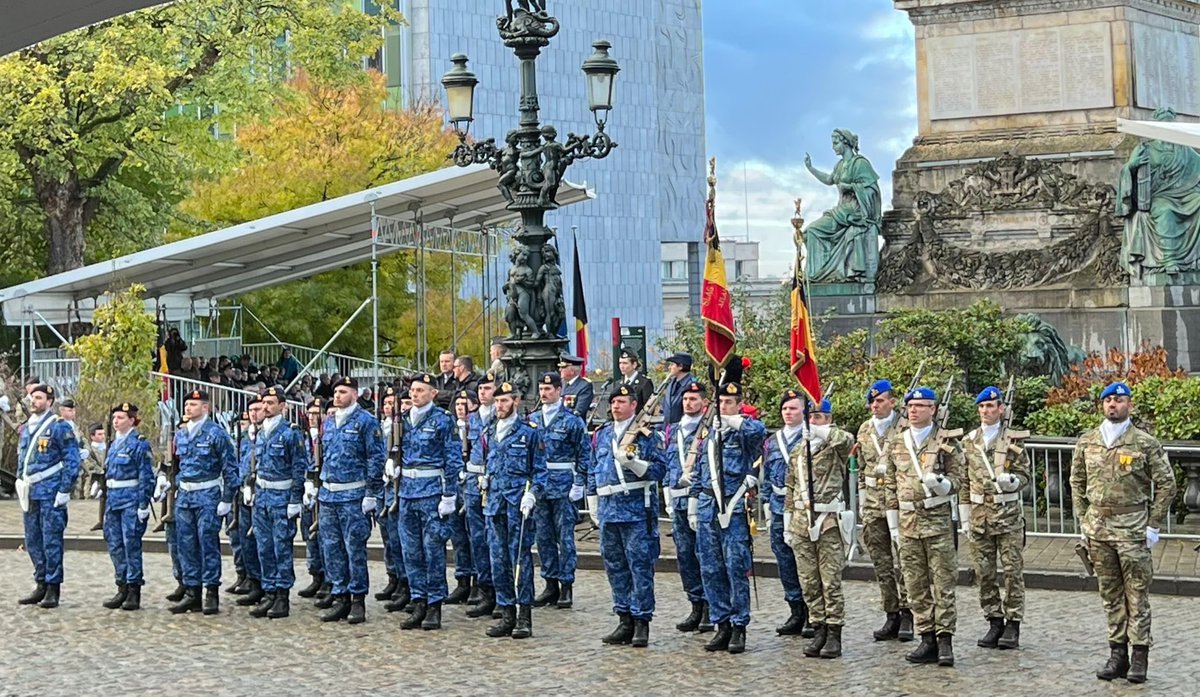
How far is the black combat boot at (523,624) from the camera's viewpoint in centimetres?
1357

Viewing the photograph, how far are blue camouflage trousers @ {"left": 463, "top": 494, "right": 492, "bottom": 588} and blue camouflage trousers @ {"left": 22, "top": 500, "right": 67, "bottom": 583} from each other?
346 cm

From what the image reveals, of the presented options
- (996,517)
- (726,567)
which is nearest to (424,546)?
(726,567)

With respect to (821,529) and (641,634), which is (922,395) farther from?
(641,634)

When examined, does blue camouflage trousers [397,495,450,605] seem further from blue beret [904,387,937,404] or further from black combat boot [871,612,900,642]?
blue beret [904,387,937,404]

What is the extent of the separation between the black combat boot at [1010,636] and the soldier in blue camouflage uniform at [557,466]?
337 cm

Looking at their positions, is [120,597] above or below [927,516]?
below

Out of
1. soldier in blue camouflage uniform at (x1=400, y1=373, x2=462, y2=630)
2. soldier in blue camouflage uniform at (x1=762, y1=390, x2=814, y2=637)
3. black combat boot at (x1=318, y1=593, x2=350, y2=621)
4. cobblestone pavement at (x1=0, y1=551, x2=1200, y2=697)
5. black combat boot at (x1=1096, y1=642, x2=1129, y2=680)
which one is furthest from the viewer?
black combat boot at (x1=318, y1=593, x2=350, y2=621)

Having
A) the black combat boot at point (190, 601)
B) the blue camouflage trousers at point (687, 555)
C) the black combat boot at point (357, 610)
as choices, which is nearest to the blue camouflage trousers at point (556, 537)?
the blue camouflage trousers at point (687, 555)

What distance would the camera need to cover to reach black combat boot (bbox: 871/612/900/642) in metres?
13.0

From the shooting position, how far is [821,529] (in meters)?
12.6

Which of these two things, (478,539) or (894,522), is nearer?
(894,522)

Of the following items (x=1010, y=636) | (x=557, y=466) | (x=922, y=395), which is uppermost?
(x=922, y=395)

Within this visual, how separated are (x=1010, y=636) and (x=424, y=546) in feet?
14.5

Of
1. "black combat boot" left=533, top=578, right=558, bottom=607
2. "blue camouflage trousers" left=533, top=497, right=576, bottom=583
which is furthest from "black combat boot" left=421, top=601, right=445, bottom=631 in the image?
"black combat boot" left=533, top=578, right=558, bottom=607
